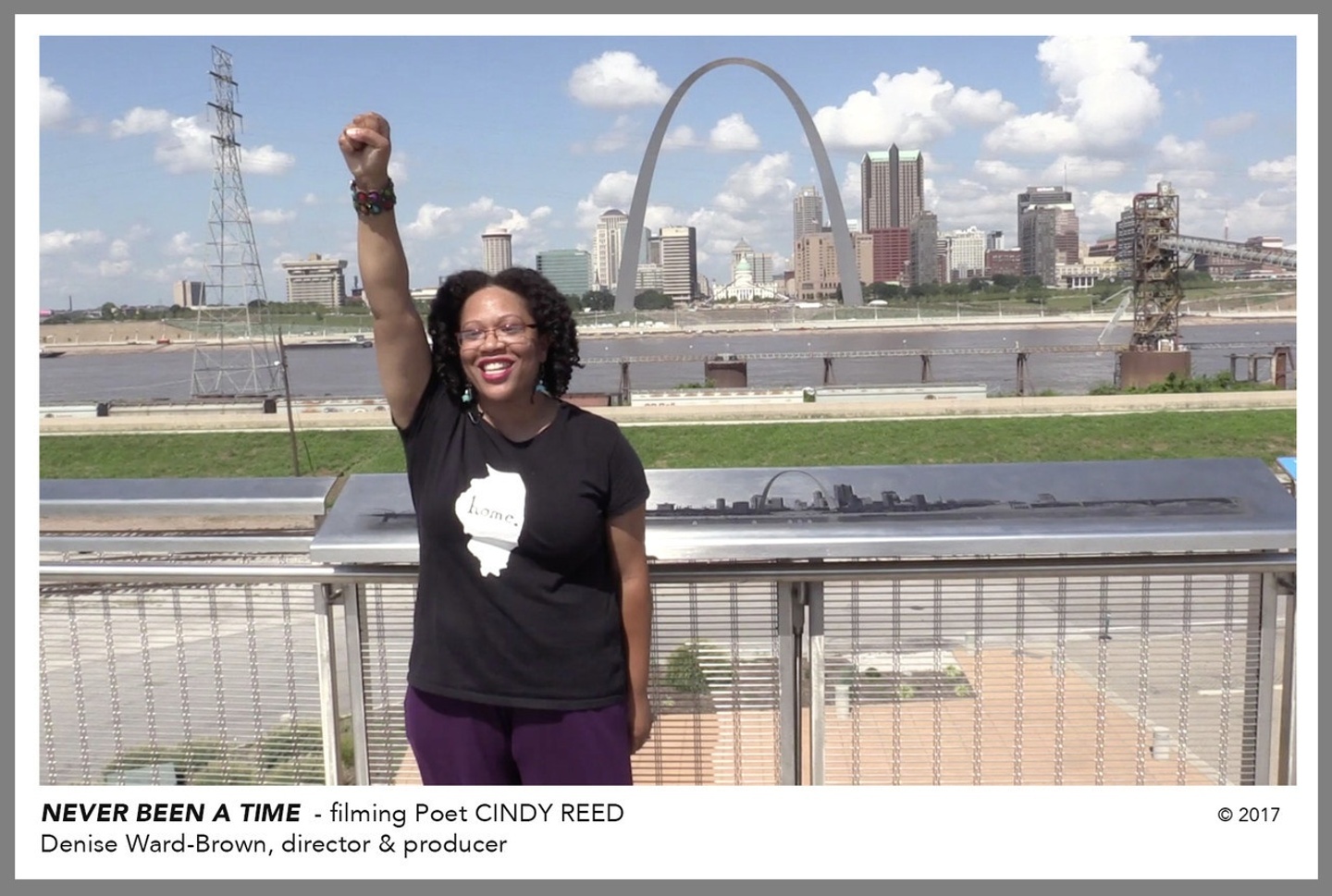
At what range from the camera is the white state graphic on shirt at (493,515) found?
2.17 meters

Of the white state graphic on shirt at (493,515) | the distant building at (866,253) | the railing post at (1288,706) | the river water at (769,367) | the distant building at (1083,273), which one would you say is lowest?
the river water at (769,367)

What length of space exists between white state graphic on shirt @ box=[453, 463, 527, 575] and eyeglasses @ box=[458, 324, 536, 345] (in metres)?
0.25

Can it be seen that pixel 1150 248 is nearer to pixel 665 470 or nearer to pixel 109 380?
pixel 665 470

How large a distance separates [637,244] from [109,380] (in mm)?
23353

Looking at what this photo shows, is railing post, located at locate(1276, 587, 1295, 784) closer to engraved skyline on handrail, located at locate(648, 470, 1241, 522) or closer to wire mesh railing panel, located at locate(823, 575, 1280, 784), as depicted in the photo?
wire mesh railing panel, located at locate(823, 575, 1280, 784)

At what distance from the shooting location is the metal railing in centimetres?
→ 267

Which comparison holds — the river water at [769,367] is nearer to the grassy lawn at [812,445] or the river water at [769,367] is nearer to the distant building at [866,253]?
the grassy lawn at [812,445]

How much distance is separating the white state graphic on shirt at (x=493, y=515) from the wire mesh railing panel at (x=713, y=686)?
0.55 m

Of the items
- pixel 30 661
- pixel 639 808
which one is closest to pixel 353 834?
pixel 639 808

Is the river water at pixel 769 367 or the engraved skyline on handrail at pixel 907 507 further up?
the engraved skyline on handrail at pixel 907 507

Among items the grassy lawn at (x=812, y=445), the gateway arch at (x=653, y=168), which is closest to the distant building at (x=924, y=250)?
the gateway arch at (x=653, y=168)

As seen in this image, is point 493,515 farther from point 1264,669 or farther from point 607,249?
point 607,249

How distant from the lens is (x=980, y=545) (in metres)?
2.47

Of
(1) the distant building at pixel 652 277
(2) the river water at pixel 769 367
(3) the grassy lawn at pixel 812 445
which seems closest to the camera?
(3) the grassy lawn at pixel 812 445
